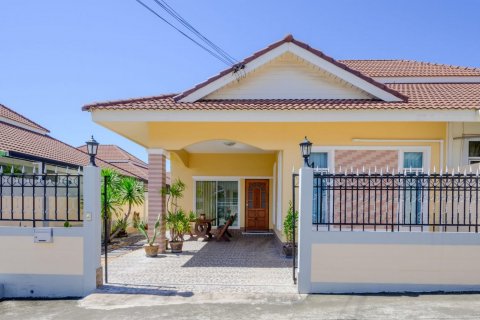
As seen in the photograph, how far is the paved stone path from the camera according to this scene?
6.15m

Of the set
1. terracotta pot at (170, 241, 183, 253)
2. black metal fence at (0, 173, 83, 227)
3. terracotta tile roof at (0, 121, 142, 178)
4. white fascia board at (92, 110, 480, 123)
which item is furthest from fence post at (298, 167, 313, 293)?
terracotta tile roof at (0, 121, 142, 178)

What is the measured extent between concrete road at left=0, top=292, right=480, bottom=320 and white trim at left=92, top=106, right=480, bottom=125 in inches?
165

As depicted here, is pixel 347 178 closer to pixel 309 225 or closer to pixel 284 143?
pixel 309 225

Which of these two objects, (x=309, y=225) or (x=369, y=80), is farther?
(x=369, y=80)

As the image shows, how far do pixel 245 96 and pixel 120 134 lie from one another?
4.06 m

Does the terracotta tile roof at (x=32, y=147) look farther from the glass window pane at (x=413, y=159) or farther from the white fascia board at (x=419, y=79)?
the white fascia board at (x=419, y=79)

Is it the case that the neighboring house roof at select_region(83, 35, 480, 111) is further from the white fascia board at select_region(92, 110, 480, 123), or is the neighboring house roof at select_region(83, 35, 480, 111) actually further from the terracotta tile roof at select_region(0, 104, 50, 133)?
the terracotta tile roof at select_region(0, 104, 50, 133)

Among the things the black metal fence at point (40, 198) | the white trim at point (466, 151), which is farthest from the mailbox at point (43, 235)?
the white trim at point (466, 151)

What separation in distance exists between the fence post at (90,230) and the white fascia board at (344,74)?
20.5ft

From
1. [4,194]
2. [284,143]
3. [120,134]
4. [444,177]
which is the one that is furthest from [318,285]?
[120,134]

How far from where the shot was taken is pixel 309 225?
582 cm

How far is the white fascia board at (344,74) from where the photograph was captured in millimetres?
9000

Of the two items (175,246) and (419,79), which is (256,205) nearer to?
(175,246)

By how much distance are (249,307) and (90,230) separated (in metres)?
3.01
